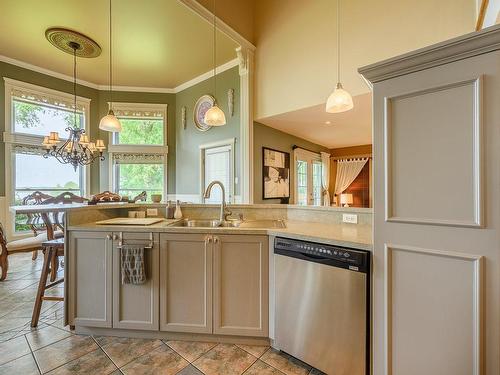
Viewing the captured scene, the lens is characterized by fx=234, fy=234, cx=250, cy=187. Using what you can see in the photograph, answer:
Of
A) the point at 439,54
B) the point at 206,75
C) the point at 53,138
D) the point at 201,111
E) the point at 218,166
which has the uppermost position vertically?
the point at 206,75

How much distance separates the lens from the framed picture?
4285 mm

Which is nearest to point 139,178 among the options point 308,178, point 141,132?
point 141,132

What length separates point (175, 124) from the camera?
5.62m

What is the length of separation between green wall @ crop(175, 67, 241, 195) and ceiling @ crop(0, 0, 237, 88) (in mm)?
319

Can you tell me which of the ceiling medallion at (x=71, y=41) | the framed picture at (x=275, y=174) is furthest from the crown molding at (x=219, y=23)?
the ceiling medallion at (x=71, y=41)

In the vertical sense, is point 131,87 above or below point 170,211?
above

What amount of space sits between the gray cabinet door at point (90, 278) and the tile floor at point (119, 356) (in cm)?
18

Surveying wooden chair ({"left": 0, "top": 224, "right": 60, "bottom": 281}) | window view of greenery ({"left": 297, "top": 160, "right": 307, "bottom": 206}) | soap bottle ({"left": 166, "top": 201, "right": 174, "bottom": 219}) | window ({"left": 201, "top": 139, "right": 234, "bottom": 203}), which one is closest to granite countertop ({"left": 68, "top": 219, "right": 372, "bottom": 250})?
soap bottle ({"left": 166, "top": 201, "right": 174, "bottom": 219})

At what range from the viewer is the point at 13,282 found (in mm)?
3078

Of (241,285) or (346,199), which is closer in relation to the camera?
(241,285)

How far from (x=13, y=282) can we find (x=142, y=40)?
13.1 feet

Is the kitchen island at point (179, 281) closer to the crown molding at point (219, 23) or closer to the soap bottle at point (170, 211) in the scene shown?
the soap bottle at point (170, 211)

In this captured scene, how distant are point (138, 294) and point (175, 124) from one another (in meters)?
4.51

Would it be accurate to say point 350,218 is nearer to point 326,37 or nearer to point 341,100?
point 341,100
